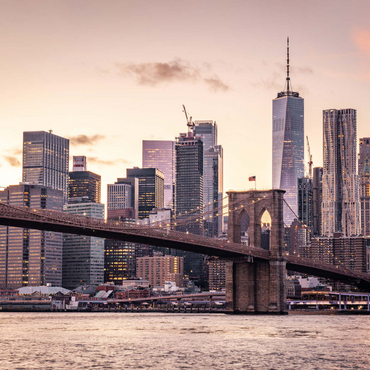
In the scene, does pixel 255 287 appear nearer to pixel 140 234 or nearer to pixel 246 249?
pixel 246 249

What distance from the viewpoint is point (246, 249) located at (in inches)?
3462

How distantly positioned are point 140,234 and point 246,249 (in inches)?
588

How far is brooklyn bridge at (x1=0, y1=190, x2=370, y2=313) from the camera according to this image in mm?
78562

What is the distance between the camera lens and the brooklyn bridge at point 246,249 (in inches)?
3093

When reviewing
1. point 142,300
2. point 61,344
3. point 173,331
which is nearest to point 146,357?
point 61,344

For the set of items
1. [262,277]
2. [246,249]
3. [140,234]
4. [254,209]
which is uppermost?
[254,209]

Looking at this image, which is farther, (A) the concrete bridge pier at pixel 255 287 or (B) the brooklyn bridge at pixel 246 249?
(A) the concrete bridge pier at pixel 255 287

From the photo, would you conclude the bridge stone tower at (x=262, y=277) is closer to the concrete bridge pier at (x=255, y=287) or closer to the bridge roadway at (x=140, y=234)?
the concrete bridge pier at (x=255, y=287)

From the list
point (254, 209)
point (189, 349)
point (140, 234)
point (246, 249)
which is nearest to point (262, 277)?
point (246, 249)

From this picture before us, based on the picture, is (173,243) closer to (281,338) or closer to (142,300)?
(281,338)

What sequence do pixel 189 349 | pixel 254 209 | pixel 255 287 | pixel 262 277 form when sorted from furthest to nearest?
pixel 254 209, pixel 255 287, pixel 262 277, pixel 189 349

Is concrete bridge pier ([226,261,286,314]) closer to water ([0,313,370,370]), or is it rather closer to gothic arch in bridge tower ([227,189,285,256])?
gothic arch in bridge tower ([227,189,285,256])

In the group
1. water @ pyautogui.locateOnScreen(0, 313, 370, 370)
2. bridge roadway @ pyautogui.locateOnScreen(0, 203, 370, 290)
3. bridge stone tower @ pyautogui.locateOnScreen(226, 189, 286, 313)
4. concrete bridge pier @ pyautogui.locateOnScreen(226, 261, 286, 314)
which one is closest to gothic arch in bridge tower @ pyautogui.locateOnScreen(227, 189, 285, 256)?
bridge stone tower @ pyautogui.locateOnScreen(226, 189, 286, 313)

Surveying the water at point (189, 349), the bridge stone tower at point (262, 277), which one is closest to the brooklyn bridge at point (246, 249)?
the bridge stone tower at point (262, 277)
